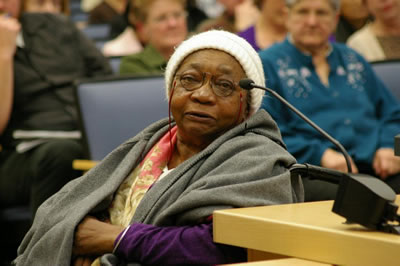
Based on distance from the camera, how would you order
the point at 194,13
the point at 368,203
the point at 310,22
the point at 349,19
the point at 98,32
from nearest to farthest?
the point at 368,203, the point at 310,22, the point at 349,19, the point at 98,32, the point at 194,13

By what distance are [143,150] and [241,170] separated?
16.1 inches

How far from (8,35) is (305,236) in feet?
7.56

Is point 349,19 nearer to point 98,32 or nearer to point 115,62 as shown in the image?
Result: point 115,62

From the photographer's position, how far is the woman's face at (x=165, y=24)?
392 centimetres

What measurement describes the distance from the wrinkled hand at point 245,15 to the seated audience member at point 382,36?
108cm

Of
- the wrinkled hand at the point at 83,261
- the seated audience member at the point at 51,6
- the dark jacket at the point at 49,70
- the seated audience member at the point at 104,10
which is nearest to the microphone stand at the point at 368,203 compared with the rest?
the wrinkled hand at the point at 83,261

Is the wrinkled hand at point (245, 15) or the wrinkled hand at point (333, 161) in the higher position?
the wrinkled hand at point (245, 15)

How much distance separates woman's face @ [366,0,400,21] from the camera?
13.2 ft

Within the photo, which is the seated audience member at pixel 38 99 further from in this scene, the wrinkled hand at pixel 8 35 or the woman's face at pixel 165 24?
the woman's face at pixel 165 24

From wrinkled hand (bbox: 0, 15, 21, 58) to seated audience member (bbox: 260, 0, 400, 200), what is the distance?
1159 millimetres

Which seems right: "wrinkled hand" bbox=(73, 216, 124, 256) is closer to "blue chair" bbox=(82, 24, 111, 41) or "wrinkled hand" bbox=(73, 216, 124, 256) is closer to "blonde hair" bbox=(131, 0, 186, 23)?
"blonde hair" bbox=(131, 0, 186, 23)

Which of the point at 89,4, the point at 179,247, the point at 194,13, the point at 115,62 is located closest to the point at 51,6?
the point at 115,62

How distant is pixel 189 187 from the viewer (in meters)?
1.95

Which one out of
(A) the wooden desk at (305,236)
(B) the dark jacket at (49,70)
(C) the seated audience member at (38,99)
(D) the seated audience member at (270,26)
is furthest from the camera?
(D) the seated audience member at (270,26)
